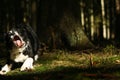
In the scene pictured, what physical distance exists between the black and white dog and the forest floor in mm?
247

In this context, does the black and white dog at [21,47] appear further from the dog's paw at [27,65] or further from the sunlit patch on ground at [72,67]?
the sunlit patch on ground at [72,67]

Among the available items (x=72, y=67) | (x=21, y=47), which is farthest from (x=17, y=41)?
(x=72, y=67)

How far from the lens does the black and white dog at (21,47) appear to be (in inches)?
359

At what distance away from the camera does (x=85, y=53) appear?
39.0 ft

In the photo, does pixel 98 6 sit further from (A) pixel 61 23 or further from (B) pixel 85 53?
(B) pixel 85 53

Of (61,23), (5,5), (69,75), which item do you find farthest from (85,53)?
(5,5)

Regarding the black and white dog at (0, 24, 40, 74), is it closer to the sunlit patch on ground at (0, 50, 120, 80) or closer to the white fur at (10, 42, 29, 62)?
the white fur at (10, 42, 29, 62)

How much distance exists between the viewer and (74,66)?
31.0 feet

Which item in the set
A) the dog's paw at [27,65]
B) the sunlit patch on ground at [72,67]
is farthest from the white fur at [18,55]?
the sunlit patch on ground at [72,67]

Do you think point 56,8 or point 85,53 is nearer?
A: point 85,53

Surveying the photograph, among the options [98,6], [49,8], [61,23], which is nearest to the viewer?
[61,23]

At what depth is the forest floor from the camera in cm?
703

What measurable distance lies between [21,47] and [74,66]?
1363mm

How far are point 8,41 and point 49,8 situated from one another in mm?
6026
